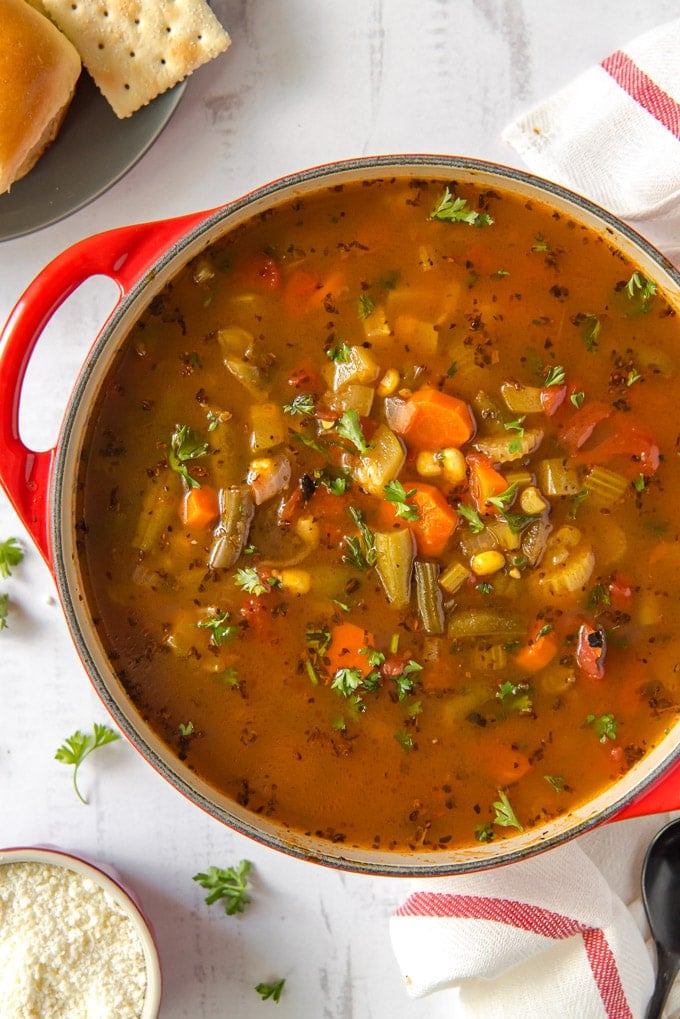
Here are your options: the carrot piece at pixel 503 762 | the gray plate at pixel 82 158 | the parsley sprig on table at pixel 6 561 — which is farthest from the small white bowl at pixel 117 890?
the gray plate at pixel 82 158

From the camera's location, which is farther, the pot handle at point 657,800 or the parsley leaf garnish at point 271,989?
the parsley leaf garnish at point 271,989

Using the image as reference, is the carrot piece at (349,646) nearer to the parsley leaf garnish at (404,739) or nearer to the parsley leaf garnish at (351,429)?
the parsley leaf garnish at (404,739)

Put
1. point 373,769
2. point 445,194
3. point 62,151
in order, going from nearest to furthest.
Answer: point 445,194
point 373,769
point 62,151

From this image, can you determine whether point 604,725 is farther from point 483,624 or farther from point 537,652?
point 483,624

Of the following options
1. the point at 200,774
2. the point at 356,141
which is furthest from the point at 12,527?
the point at 356,141

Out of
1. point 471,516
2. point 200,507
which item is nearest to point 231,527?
point 200,507

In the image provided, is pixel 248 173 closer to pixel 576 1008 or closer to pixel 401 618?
pixel 401 618

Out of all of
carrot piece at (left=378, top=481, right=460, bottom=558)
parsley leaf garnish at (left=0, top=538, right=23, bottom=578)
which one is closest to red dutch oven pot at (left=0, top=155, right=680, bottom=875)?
parsley leaf garnish at (left=0, top=538, right=23, bottom=578)
